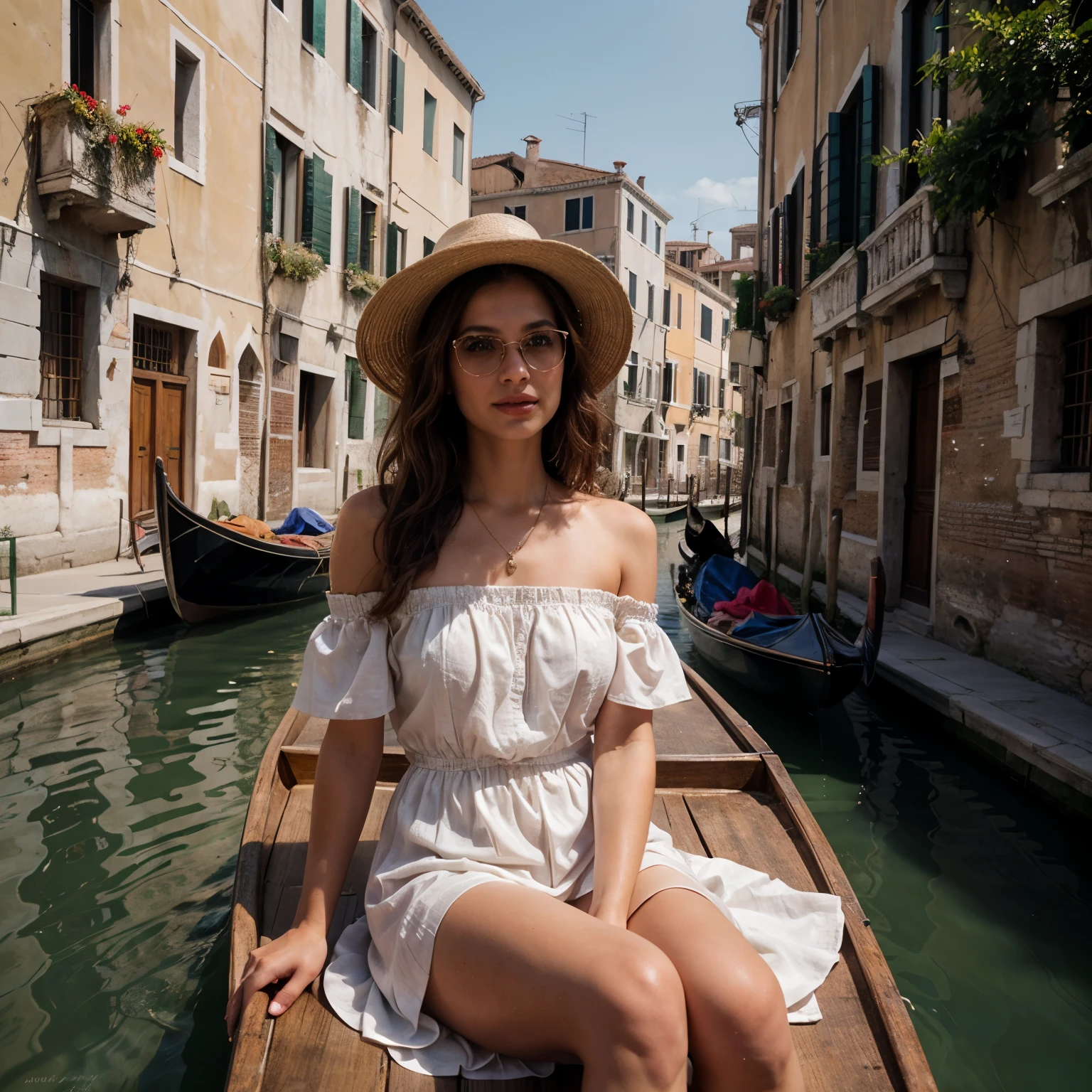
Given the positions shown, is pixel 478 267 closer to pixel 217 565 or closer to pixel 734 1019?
pixel 734 1019

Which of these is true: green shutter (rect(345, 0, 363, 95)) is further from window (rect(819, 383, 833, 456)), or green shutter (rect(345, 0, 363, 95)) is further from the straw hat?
the straw hat

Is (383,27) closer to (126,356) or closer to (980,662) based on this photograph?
(126,356)

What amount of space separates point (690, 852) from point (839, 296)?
7885 millimetres

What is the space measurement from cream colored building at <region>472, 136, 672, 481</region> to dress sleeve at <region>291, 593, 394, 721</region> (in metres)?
24.6

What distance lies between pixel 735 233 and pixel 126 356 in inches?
1525

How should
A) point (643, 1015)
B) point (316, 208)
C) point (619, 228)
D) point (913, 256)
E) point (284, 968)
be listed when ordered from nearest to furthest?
1. point (643, 1015)
2. point (284, 968)
3. point (913, 256)
4. point (316, 208)
5. point (619, 228)

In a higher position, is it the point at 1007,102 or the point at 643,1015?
the point at 1007,102

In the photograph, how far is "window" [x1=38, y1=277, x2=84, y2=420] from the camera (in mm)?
8383

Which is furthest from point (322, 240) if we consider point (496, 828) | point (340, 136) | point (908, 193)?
point (496, 828)

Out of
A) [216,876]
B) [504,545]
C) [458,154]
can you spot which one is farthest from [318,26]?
[504,545]

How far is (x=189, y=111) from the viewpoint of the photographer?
10.4 m

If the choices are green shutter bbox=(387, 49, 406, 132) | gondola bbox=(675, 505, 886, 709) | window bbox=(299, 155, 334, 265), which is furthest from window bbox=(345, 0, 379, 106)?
gondola bbox=(675, 505, 886, 709)

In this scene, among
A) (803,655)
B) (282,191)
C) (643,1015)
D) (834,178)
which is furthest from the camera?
(282,191)

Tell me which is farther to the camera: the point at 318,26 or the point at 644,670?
the point at 318,26
